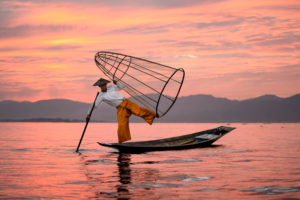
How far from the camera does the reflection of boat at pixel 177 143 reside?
65.7ft

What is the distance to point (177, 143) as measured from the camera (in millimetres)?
24469

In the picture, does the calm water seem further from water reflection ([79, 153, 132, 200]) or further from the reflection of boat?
the reflection of boat

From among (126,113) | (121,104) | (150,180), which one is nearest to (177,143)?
(126,113)

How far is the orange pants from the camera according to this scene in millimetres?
18797

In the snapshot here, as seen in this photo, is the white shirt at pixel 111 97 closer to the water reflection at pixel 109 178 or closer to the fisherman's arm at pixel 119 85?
the fisherman's arm at pixel 119 85

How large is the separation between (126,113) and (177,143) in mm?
5953

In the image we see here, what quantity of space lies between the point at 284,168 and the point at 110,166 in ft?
19.5

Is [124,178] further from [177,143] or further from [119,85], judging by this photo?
[177,143]

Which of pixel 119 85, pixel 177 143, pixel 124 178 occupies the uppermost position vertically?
pixel 119 85

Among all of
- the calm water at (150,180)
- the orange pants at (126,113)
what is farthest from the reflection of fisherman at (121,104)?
the calm water at (150,180)

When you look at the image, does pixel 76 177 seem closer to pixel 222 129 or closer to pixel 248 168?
pixel 248 168

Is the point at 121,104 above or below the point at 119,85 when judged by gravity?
below

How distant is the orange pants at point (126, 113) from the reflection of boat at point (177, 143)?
61 cm

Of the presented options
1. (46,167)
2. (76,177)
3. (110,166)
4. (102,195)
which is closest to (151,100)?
(110,166)
